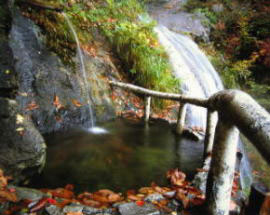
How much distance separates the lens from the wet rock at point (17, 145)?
7.62ft

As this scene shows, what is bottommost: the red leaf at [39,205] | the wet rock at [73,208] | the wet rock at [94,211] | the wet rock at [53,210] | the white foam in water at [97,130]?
the white foam in water at [97,130]

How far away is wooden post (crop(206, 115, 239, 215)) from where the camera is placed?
5.83ft

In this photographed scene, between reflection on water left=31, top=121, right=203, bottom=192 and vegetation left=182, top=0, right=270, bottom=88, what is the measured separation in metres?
6.44

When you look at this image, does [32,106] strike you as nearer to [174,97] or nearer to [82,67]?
[82,67]

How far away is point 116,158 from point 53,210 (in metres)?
1.67

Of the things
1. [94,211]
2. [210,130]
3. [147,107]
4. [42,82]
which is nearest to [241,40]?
[147,107]

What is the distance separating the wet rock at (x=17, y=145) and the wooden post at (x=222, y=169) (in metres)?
1.89

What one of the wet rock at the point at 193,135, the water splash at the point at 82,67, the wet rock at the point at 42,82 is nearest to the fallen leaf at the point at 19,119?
the wet rock at the point at 42,82

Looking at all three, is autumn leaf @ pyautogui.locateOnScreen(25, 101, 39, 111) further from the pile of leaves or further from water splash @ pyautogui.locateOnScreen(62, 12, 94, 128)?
the pile of leaves

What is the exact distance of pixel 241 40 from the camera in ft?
36.3

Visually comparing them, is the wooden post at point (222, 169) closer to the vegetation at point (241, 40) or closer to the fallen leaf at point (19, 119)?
the fallen leaf at point (19, 119)

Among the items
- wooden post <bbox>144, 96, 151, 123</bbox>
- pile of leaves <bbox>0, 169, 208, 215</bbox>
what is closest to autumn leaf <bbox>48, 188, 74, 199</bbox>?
pile of leaves <bbox>0, 169, 208, 215</bbox>

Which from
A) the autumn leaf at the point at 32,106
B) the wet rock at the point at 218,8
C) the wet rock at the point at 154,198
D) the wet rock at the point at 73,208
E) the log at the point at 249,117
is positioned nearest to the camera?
the log at the point at 249,117

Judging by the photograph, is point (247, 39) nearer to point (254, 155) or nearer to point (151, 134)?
point (254, 155)
